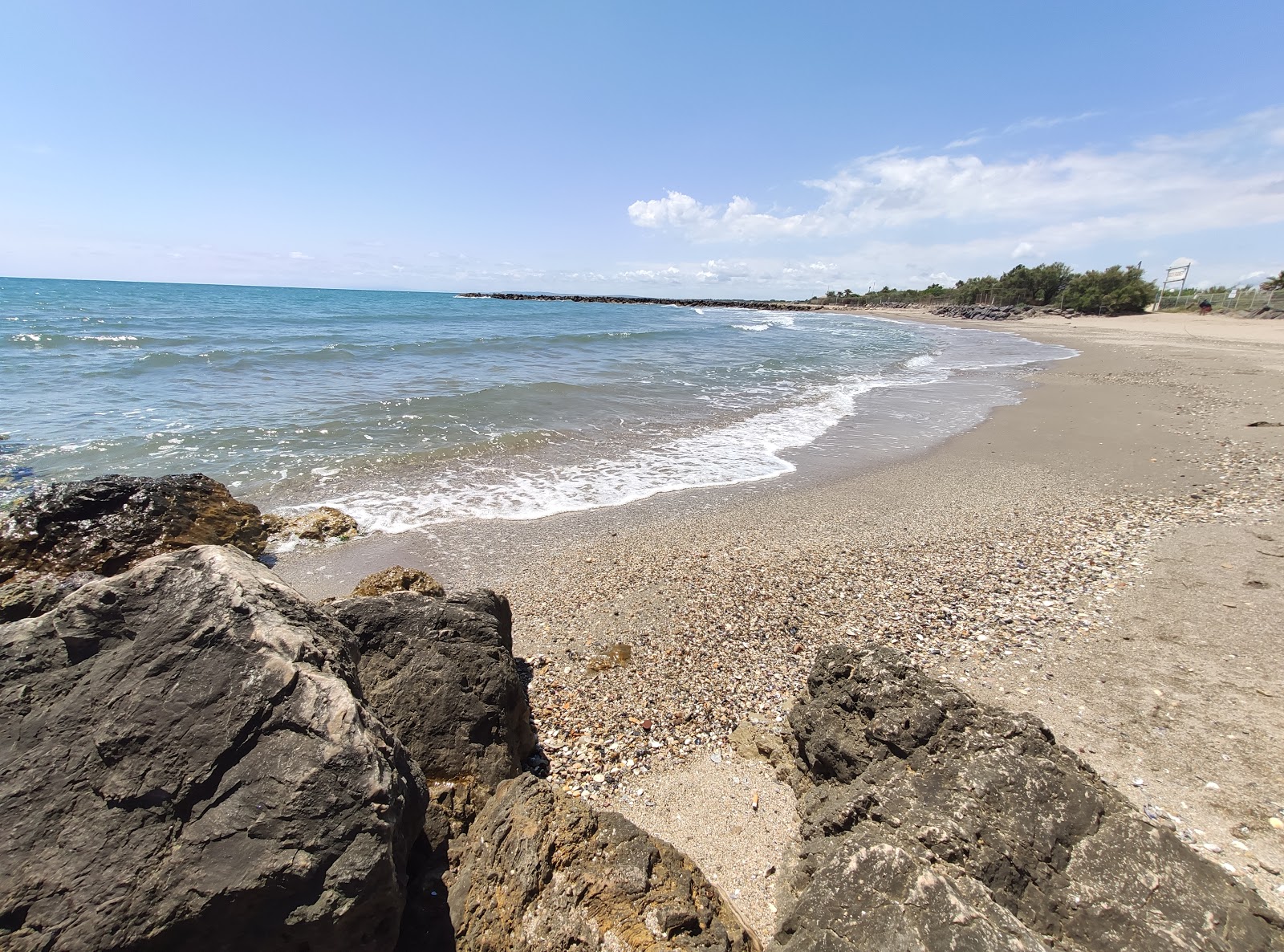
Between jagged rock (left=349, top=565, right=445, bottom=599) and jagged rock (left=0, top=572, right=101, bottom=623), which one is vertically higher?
jagged rock (left=0, top=572, right=101, bottom=623)

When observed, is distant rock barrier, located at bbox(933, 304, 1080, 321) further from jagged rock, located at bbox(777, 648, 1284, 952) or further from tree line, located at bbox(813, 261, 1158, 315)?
jagged rock, located at bbox(777, 648, 1284, 952)

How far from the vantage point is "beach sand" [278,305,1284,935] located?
11.7 ft

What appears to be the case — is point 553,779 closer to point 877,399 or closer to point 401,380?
point 877,399

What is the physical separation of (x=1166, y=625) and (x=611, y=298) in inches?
5728

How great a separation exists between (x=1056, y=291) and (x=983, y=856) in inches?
3401

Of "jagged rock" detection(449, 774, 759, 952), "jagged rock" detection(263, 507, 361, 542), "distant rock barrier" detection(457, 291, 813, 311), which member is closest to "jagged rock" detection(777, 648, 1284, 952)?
"jagged rock" detection(449, 774, 759, 952)

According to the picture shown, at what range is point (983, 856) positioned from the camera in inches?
95.3

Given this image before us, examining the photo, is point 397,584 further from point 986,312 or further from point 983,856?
point 986,312

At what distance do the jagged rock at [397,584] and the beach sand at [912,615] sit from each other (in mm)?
975

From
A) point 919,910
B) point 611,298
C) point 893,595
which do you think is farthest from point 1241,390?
point 611,298

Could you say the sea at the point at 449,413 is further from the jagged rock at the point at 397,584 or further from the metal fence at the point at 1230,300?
the metal fence at the point at 1230,300

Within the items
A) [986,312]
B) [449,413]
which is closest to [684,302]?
[986,312]

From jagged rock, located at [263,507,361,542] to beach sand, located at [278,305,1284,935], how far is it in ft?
1.71

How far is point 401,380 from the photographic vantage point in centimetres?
1945
